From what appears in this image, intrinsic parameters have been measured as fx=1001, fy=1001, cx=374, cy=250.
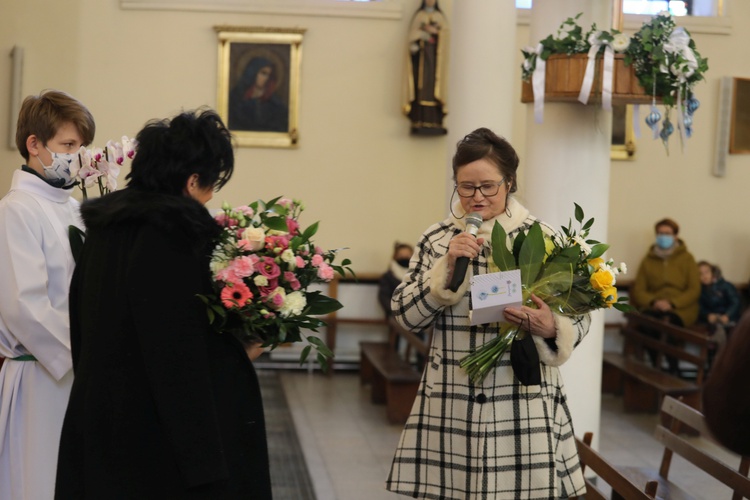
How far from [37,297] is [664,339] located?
754cm

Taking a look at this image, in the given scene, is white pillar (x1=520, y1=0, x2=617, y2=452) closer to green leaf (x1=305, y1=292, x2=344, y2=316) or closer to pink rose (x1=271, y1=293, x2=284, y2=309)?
green leaf (x1=305, y1=292, x2=344, y2=316)

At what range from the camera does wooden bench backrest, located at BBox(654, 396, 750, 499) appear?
12.7ft

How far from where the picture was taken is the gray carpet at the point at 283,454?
246 inches

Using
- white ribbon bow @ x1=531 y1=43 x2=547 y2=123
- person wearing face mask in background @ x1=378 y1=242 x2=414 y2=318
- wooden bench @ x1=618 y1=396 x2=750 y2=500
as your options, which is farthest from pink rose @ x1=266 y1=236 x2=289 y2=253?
person wearing face mask in background @ x1=378 y1=242 x2=414 y2=318

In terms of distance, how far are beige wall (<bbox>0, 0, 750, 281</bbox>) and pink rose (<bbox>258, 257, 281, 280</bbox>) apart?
8543 mm

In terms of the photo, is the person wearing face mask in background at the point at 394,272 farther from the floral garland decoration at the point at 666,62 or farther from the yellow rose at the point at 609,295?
the yellow rose at the point at 609,295

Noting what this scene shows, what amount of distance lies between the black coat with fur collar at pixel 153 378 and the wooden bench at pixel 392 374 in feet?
18.4

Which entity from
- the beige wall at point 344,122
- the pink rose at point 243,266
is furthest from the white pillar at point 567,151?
the beige wall at point 344,122

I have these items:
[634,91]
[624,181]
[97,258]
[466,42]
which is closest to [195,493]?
[97,258]

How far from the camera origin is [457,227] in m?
3.48

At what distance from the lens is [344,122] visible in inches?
452

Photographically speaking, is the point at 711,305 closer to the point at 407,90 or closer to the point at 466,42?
the point at 407,90

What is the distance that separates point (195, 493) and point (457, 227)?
1357 mm

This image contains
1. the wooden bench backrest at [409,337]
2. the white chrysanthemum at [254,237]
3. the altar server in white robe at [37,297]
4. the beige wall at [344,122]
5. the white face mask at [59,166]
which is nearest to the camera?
the white chrysanthemum at [254,237]
